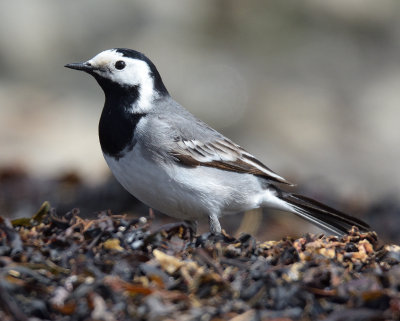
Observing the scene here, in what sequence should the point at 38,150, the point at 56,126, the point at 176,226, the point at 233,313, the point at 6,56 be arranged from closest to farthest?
the point at 233,313 < the point at 176,226 < the point at 38,150 < the point at 56,126 < the point at 6,56

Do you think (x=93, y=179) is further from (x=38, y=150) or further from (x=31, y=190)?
(x=38, y=150)

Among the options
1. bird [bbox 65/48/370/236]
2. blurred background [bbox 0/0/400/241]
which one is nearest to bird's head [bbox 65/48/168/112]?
bird [bbox 65/48/370/236]

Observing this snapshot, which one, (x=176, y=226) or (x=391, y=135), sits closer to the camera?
(x=176, y=226)

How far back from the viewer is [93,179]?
879 centimetres

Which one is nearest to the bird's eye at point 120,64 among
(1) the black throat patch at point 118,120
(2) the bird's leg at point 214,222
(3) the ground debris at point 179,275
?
(1) the black throat patch at point 118,120

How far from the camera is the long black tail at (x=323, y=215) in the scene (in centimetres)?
571

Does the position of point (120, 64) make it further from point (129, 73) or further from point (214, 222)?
point (214, 222)

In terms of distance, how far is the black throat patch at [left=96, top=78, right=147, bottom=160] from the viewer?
5348 millimetres

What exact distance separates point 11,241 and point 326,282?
1569 millimetres

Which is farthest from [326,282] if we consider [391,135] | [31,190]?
[391,135]

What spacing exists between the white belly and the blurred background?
24.4 ft

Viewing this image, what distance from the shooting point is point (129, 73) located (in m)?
5.75

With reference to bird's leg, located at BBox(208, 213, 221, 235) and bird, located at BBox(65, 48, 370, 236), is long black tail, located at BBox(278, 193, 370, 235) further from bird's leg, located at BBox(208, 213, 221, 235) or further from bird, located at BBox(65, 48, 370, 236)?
bird's leg, located at BBox(208, 213, 221, 235)

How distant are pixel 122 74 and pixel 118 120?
44 cm
